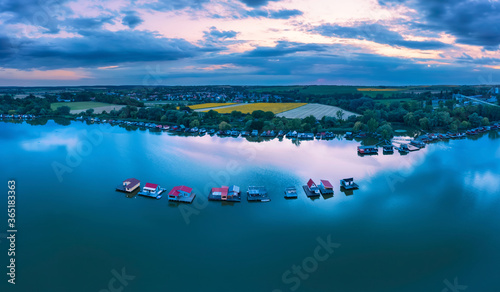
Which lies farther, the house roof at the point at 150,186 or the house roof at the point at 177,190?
the house roof at the point at 150,186

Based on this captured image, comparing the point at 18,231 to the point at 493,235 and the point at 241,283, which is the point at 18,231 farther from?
the point at 493,235

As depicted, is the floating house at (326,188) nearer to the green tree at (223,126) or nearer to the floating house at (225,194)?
the floating house at (225,194)

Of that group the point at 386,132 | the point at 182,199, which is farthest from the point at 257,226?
the point at 386,132

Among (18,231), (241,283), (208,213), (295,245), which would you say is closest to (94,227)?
(18,231)

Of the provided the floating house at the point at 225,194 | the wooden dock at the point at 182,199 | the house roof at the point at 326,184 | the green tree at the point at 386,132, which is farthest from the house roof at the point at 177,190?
the green tree at the point at 386,132

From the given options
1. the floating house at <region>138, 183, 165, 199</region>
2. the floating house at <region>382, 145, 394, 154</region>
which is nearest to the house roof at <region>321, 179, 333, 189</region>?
the floating house at <region>138, 183, 165, 199</region>

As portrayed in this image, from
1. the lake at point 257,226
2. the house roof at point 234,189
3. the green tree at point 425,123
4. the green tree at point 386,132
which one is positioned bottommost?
the lake at point 257,226
